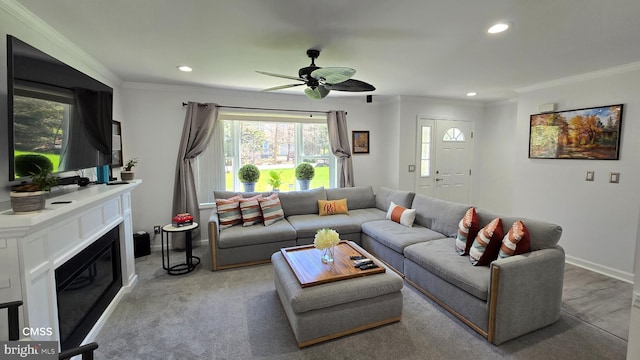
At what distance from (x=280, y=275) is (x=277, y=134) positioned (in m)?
2.97

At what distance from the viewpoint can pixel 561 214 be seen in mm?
3826

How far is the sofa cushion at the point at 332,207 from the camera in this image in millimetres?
4363

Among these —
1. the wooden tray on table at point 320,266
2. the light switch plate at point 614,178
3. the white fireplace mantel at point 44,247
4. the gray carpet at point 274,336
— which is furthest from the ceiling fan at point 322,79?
the light switch plate at point 614,178

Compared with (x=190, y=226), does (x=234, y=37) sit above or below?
above

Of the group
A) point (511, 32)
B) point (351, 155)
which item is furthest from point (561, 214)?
point (351, 155)

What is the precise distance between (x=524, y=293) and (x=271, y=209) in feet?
9.73

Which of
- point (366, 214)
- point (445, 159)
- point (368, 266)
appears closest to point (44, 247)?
point (368, 266)

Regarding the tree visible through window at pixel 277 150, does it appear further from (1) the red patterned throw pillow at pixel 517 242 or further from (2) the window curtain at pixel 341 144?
(1) the red patterned throw pillow at pixel 517 242

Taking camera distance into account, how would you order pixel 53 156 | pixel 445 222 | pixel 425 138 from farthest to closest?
pixel 425 138 → pixel 445 222 → pixel 53 156

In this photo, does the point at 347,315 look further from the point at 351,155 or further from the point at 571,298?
the point at 351,155

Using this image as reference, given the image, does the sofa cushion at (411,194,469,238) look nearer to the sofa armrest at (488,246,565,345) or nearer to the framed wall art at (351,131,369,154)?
the sofa armrest at (488,246,565,345)

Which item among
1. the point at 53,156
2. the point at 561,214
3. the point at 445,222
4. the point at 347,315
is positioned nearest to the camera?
the point at 53,156

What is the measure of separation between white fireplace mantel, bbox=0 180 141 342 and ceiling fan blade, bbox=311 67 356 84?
1.92m

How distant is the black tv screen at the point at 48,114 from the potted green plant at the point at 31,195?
0.35ft
